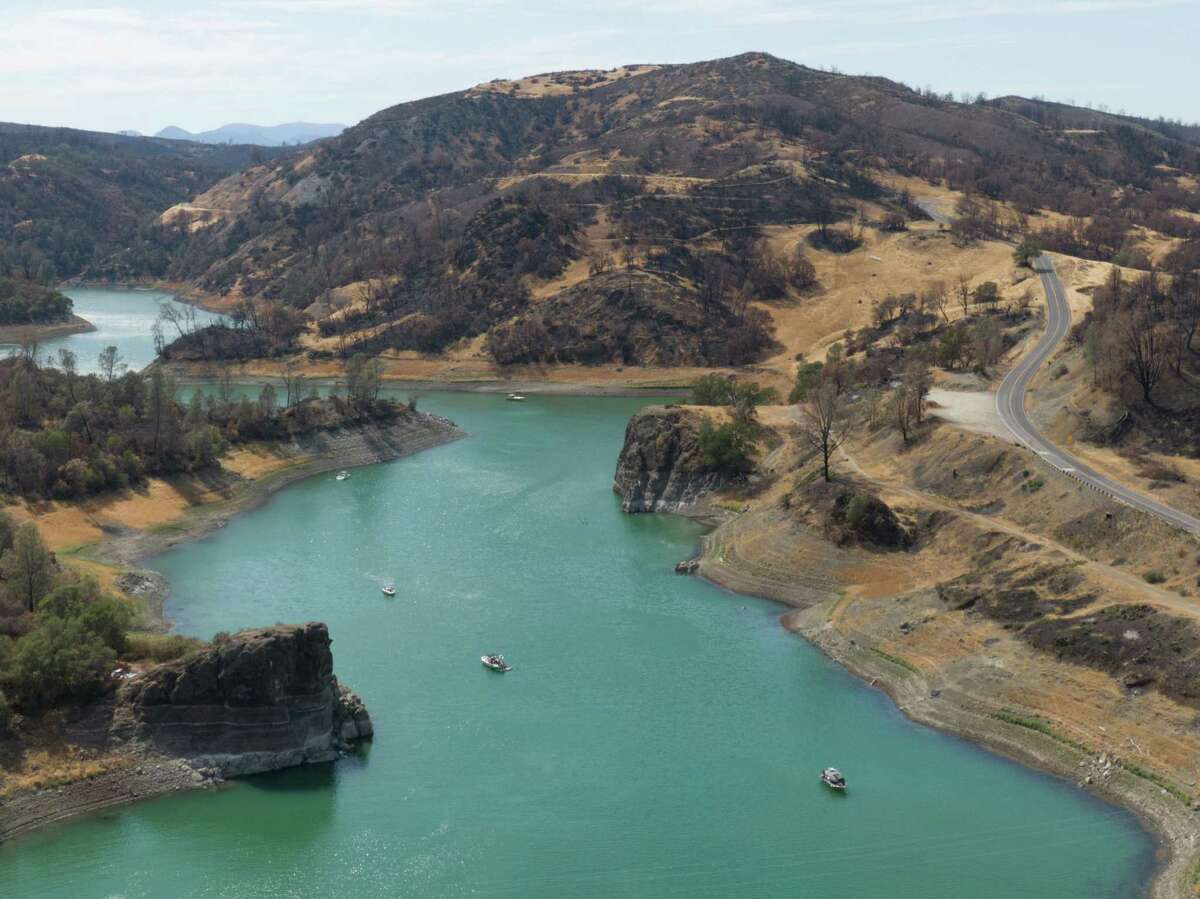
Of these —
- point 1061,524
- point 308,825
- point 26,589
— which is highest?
point 1061,524

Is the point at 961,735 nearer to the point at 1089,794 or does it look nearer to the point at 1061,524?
the point at 1089,794

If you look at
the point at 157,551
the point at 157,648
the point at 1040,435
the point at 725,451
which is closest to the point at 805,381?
the point at 725,451

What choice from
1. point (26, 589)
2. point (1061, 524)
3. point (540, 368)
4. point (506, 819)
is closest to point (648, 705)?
point (506, 819)

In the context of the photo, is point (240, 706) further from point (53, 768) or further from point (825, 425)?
point (825, 425)

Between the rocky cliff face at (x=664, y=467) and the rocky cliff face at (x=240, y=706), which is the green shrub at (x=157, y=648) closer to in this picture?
the rocky cliff face at (x=240, y=706)

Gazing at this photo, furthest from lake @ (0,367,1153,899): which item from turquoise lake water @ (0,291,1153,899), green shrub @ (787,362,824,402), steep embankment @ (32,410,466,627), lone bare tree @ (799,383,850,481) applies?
green shrub @ (787,362,824,402)

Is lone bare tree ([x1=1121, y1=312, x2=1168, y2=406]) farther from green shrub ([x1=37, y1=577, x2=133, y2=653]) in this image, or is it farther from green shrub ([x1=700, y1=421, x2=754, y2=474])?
green shrub ([x1=37, y1=577, x2=133, y2=653])

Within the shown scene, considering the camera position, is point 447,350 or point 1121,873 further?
point 447,350
